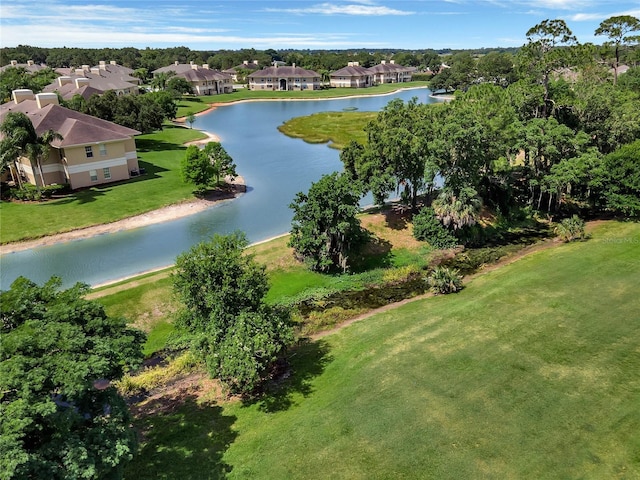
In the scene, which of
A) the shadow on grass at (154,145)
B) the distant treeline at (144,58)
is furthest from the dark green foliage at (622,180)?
the distant treeline at (144,58)

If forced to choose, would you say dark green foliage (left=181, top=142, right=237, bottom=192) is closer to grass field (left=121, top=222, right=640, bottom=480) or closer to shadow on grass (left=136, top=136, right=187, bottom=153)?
shadow on grass (left=136, top=136, right=187, bottom=153)

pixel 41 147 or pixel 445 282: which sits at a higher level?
pixel 41 147

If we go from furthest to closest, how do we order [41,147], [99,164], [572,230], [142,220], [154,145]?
1. [154,145]
2. [99,164]
3. [41,147]
4. [142,220]
5. [572,230]

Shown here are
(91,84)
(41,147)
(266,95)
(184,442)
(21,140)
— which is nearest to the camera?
(184,442)

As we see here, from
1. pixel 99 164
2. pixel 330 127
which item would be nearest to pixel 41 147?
pixel 99 164

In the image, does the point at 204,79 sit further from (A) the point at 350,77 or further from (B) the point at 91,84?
(A) the point at 350,77

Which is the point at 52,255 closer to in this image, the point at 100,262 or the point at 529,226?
the point at 100,262

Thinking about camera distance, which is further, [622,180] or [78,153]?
[78,153]

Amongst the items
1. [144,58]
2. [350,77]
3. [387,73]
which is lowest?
[350,77]
